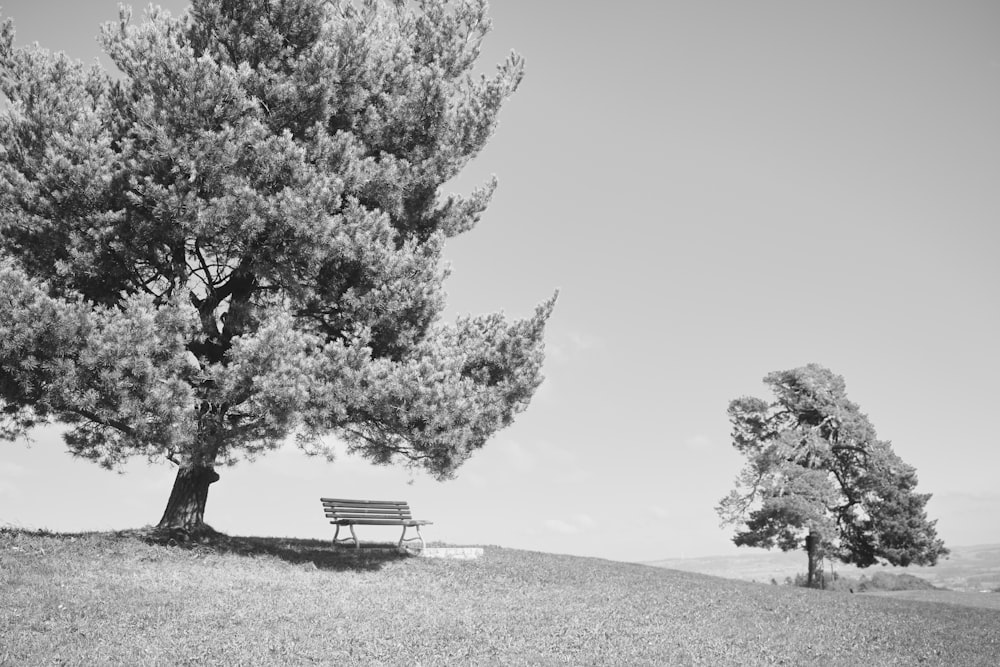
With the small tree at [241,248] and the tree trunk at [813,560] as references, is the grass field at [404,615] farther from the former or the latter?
the tree trunk at [813,560]

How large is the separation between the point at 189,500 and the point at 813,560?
72.2 ft

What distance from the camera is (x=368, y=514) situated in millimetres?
18875

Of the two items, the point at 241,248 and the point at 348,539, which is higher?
the point at 241,248

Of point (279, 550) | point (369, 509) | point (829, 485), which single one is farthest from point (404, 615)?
point (829, 485)

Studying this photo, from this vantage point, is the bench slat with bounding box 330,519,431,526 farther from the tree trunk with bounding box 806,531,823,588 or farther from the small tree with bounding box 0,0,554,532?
the tree trunk with bounding box 806,531,823,588

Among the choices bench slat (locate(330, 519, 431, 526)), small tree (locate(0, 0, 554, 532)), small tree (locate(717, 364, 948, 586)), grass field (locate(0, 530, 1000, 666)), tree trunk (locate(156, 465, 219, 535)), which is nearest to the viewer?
grass field (locate(0, 530, 1000, 666))

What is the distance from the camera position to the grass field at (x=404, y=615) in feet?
30.3

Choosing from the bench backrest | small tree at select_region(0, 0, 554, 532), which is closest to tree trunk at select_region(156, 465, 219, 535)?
small tree at select_region(0, 0, 554, 532)

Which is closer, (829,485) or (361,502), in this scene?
(361,502)

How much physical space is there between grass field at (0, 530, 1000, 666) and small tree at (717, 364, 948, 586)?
8.18m

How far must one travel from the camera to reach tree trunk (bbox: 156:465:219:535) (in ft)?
54.1

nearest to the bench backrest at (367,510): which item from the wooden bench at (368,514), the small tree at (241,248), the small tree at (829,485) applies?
the wooden bench at (368,514)

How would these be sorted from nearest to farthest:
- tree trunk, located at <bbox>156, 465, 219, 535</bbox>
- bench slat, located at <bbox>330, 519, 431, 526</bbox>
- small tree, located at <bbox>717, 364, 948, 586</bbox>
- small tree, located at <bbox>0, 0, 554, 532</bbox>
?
1. small tree, located at <bbox>0, 0, 554, 532</bbox>
2. tree trunk, located at <bbox>156, 465, 219, 535</bbox>
3. bench slat, located at <bbox>330, 519, 431, 526</bbox>
4. small tree, located at <bbox>717, 364, 948, 586</bbox>

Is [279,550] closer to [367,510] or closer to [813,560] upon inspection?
[367,510]
